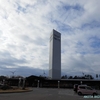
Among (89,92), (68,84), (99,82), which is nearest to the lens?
(89,92)

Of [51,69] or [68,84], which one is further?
[51,69]

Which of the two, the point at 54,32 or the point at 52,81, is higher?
the point at 54,32

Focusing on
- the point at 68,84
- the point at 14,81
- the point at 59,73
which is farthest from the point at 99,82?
the point at 59,73

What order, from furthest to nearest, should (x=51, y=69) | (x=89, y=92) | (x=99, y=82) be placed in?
(x=51, y=69) → (x=99, y=82) → (x=89, y=92)

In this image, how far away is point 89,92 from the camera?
3284 cm

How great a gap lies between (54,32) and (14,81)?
233 feet

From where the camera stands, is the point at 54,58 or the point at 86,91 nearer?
the point at 86,91

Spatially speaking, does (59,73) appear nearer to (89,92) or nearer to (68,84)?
(68,84)

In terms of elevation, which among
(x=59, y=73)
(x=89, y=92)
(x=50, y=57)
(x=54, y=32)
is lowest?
(x=89, y=92)

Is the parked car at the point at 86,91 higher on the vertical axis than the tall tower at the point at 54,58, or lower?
lower

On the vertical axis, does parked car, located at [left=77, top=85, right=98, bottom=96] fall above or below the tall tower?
below

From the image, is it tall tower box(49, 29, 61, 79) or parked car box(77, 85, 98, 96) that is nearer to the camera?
parked car box(77, 85, 98, 96)

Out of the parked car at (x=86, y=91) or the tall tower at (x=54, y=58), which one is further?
the tall tower at (x=54, y=58)

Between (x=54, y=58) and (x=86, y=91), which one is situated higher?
(x=54, y=58)
